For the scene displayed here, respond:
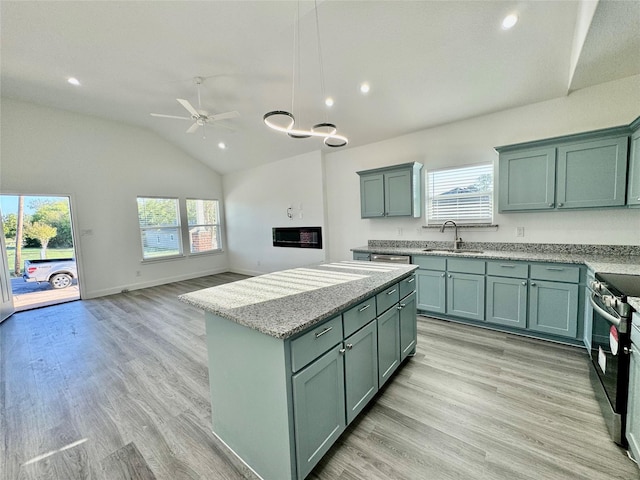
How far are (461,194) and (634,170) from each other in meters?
1.62

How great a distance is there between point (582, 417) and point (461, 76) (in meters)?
3.31

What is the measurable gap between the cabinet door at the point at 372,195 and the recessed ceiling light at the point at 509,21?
2.14 meters

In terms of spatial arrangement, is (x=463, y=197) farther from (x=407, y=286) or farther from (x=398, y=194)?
(x=407, y=286)

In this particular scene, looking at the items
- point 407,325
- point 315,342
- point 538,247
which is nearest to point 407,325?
point 407,325

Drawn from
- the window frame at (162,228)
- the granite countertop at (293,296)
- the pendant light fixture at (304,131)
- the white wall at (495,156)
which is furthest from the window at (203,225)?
the granite countertop at (293,296)

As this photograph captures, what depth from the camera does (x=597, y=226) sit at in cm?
291

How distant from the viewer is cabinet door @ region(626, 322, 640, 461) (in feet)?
4.46

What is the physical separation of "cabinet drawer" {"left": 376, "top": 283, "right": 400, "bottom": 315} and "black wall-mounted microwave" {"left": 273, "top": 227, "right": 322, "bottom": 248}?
3.26 metres

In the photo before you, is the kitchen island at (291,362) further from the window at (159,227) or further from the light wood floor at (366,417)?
the window at (159,227)

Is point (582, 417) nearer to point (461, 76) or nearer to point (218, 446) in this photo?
point (218, 446)

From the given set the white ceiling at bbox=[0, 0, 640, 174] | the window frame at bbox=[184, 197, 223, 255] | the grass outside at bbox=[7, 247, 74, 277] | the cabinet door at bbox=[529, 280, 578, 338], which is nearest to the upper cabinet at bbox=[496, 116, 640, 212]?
the white ceiling at bbox=[0, 0, 640, 174]

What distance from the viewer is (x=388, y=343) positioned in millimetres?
2105

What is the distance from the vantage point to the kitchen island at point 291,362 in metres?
1.27

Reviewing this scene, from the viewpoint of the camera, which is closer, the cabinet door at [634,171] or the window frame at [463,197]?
the cabinet door at [634,171]
